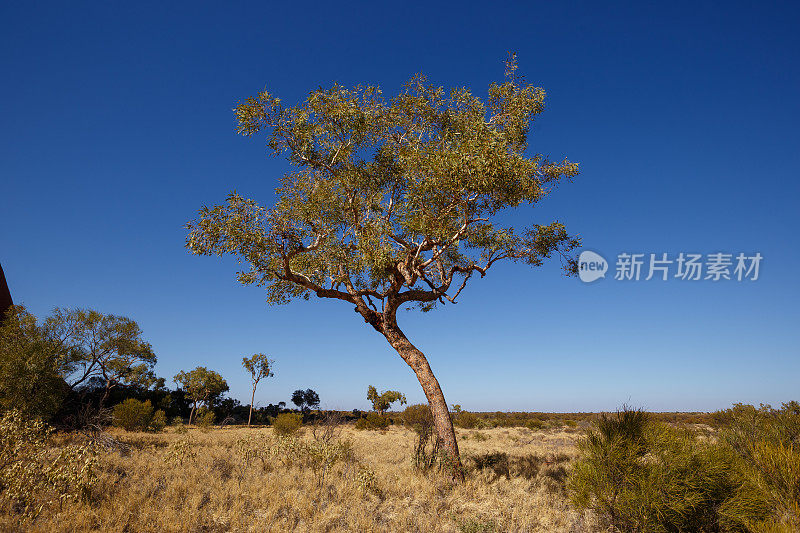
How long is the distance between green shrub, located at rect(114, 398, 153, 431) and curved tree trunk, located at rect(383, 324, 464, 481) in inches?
873

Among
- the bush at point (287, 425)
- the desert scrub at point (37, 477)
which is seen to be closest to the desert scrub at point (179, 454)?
the desert scrub at point (37, 477)

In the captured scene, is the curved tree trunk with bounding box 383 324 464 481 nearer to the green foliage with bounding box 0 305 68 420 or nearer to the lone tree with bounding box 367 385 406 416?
the green foliage with bounding box 0 305 68 420

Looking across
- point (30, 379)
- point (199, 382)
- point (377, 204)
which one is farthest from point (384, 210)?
point (199, 382)

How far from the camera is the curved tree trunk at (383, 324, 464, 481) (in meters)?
9.78

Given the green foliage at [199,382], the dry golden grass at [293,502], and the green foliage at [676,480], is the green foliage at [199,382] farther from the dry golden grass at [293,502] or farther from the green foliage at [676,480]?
the green foliage at [676,480]

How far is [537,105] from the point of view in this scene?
11.2m

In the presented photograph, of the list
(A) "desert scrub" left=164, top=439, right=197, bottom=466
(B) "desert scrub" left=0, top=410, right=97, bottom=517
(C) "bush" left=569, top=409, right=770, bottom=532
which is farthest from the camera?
(A) "desert scrub" left=164, top=439, right=197, bottom=466

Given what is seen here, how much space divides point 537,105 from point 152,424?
99.1 ft

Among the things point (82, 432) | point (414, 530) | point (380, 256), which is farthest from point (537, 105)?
point (82, 432)

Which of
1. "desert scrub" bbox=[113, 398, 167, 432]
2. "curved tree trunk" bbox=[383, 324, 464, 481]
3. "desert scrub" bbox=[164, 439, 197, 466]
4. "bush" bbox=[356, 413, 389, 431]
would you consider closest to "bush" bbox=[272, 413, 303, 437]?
"desert scrub" bbox=[113, 398, 167, 432]

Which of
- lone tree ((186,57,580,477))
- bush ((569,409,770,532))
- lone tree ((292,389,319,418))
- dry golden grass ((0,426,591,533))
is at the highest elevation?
lone tree ((186,57,580,477))

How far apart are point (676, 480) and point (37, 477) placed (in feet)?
36.3

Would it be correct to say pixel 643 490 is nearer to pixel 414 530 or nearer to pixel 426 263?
pixel 414 530

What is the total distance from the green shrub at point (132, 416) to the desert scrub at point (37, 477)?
1946 cm
